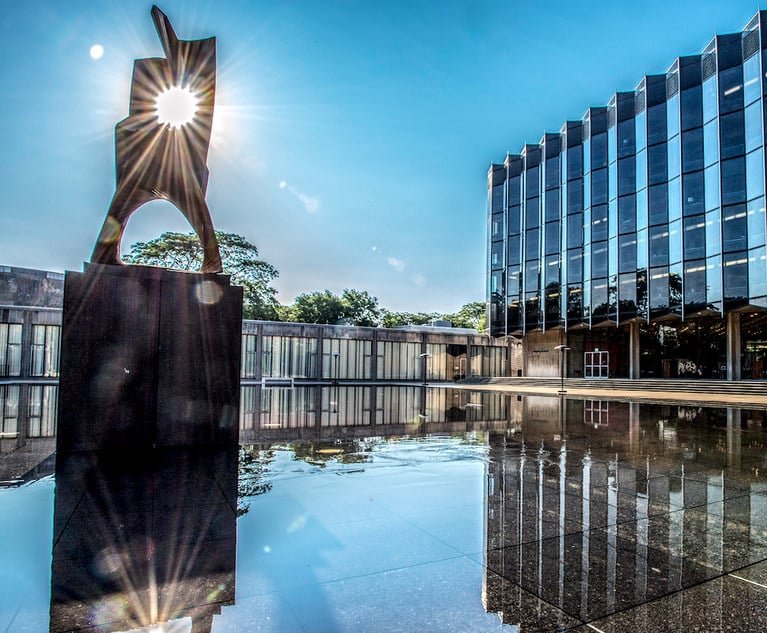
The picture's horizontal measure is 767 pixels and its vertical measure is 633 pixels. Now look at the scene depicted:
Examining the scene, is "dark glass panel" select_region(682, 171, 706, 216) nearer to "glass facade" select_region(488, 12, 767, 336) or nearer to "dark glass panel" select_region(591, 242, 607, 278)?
"glass facade" select_region(488, 12, 767, 336)

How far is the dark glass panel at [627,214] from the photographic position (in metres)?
34.0

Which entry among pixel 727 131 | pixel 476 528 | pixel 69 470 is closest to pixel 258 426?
pixel 69 470

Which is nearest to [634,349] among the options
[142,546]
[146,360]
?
[146,360]

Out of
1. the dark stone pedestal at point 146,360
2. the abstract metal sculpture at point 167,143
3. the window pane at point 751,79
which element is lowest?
the dark stone pedestal at point 146,360

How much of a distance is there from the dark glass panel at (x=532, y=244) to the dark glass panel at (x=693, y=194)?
11.6 m

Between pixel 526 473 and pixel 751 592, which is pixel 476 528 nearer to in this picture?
pixel 751 592

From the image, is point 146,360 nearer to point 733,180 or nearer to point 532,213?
point 733,180

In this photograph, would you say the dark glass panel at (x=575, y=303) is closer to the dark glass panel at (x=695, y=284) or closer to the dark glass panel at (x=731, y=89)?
the dark glass panel at (x=695, y=284)

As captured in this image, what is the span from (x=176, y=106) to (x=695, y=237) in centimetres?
3135

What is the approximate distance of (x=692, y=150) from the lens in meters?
30.8

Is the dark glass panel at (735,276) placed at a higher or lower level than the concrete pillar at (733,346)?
higher

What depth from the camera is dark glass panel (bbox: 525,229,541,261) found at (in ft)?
134

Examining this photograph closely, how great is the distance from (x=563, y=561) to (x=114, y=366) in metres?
6.06

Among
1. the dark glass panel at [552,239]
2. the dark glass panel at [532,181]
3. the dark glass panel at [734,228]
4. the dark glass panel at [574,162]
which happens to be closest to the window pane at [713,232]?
the dark glass panel at [734,228]
